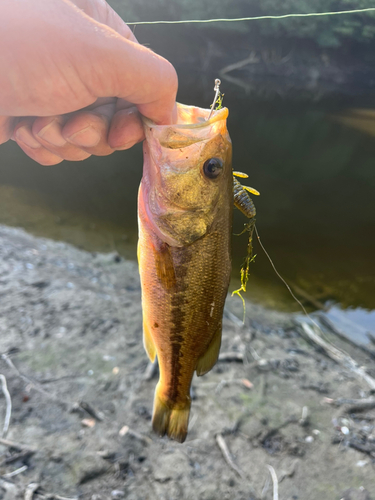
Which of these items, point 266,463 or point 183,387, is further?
point 266,463

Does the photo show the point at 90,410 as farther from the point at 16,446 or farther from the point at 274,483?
the point at 274,483

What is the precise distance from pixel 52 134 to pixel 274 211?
302 inches

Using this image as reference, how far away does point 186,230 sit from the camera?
1.60 m

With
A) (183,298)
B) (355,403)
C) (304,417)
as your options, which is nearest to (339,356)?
(355,403)

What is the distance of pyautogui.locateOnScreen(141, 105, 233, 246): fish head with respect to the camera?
4.90ft

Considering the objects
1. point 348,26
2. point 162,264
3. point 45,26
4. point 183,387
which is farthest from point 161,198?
point 348,26

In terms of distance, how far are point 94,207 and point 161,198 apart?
6.36m

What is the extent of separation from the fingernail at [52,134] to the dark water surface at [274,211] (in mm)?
4428

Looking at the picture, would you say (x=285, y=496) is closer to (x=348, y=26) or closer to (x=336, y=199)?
(x=336, y=199)

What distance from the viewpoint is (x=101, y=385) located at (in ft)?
10.7

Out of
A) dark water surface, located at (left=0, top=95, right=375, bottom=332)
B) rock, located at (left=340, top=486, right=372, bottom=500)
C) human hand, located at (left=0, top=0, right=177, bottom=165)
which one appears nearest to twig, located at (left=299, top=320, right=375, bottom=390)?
dark water surface, located at (left=0, top=95, right=375, bottom=332)

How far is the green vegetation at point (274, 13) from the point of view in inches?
770

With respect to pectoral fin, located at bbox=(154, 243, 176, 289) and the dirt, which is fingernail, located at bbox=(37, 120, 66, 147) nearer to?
pectoral fin, located at bbox=(154, 243, 176, 289)

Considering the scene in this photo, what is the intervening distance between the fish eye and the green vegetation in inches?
816
